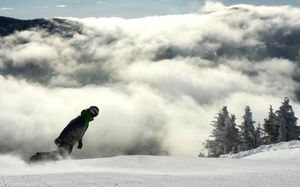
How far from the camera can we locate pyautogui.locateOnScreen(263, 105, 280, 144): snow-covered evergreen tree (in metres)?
48.0

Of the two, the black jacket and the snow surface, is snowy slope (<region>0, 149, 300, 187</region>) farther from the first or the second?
the black jacket

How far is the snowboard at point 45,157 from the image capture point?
1337 cm

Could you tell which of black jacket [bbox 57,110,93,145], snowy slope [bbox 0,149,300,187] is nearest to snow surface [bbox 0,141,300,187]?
snowy slope [bbox 0,149,300,187]

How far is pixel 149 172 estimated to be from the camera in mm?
11984

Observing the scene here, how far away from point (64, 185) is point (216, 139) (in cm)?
4123

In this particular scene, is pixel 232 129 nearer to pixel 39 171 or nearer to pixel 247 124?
pixel 247 124

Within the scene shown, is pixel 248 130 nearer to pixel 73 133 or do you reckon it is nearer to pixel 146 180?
pixel 73 133

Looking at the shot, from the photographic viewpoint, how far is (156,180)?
991 centimetres

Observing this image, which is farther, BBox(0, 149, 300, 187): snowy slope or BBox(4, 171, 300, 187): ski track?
BBox(0, 149, 300, 187): snowy slope

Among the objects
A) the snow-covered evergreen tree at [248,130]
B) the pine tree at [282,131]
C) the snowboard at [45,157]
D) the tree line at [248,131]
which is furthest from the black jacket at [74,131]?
the snow-covered evergreen tree at [248,130]

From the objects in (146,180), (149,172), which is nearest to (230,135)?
(149,172)

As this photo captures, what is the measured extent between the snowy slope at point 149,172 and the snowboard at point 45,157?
29 centimetres

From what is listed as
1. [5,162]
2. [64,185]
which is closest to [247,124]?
[5,162]

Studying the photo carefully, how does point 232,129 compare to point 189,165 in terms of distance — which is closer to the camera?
point 189,165
